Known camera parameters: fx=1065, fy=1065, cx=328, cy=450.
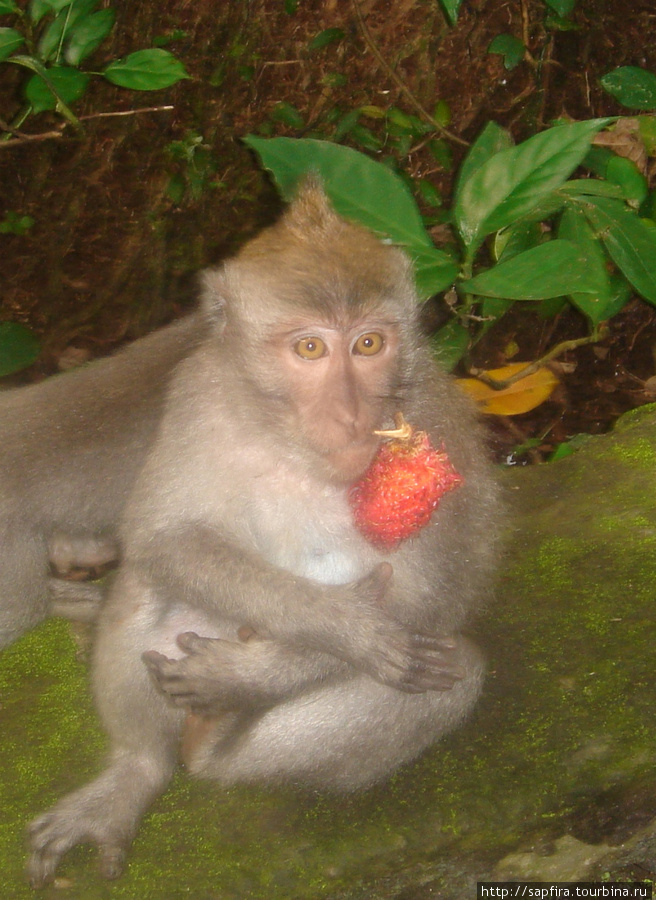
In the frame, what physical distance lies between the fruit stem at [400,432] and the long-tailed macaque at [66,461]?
1.15 metres

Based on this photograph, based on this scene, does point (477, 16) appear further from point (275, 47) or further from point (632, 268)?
point (632, 268)

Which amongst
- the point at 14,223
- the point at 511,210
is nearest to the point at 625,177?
the point at 511,210

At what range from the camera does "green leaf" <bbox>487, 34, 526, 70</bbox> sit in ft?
17.9

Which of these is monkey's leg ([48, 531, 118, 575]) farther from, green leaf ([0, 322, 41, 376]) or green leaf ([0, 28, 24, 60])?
green leaf ([0, 28, 24, 60])

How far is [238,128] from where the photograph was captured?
18.9ft

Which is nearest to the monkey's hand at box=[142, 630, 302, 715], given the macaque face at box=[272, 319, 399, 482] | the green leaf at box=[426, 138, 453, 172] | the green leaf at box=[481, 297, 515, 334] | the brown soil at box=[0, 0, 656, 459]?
Result: the macaque face at box=[272, 319, 399, 482]

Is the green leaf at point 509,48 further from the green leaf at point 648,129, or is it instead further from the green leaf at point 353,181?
the green leaf at point 353,181

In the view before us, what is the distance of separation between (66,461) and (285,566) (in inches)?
45.6

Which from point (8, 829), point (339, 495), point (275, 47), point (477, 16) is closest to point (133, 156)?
point (275, 47)

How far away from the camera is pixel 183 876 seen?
7.30 ft

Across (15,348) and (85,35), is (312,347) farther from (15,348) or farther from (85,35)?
(15,348)

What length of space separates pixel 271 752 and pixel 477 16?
4.62 meters

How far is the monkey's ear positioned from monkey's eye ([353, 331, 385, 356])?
345mm

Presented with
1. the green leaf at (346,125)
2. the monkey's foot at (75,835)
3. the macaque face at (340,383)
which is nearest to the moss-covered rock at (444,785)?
the monkey's foot at (75,835)
